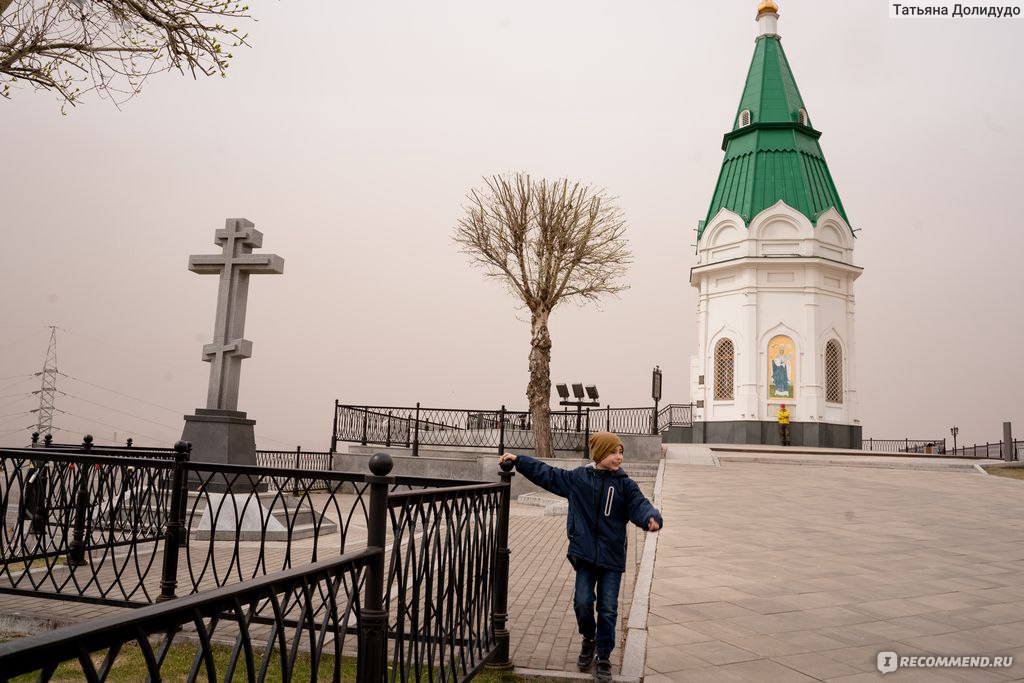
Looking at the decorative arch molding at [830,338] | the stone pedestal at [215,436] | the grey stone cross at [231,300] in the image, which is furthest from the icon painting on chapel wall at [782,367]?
the stone pedestal at [215,436]

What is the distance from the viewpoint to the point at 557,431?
69.7ft

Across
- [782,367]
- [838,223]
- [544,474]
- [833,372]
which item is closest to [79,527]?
[544,474]

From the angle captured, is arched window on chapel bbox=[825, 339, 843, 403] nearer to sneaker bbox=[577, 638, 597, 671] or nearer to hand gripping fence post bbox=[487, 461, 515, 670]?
sneaker bbox=[577, 638, 597, 671]

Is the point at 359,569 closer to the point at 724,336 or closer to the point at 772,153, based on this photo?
the point at 724,336

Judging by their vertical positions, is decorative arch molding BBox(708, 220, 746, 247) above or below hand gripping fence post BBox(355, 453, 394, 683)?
above

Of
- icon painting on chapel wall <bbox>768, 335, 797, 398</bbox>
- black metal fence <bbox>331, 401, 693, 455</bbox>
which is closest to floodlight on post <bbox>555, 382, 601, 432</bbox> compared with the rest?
black metal fence <bbox>331, 401, 693, 455</bbox>

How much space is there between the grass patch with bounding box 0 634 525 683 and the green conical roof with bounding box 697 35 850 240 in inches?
1222

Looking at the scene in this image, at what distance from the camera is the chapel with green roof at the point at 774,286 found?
1225 inches

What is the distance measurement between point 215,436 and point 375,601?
9.97 metres

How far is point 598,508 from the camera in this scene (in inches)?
172

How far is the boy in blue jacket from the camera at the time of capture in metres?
4.28

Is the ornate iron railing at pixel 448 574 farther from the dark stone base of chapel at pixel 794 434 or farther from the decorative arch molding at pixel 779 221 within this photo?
the decorative arch molding at pixel 779 221

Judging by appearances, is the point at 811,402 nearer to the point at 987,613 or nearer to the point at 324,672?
the point at 987,613

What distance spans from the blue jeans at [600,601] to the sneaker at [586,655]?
0.23 ft
